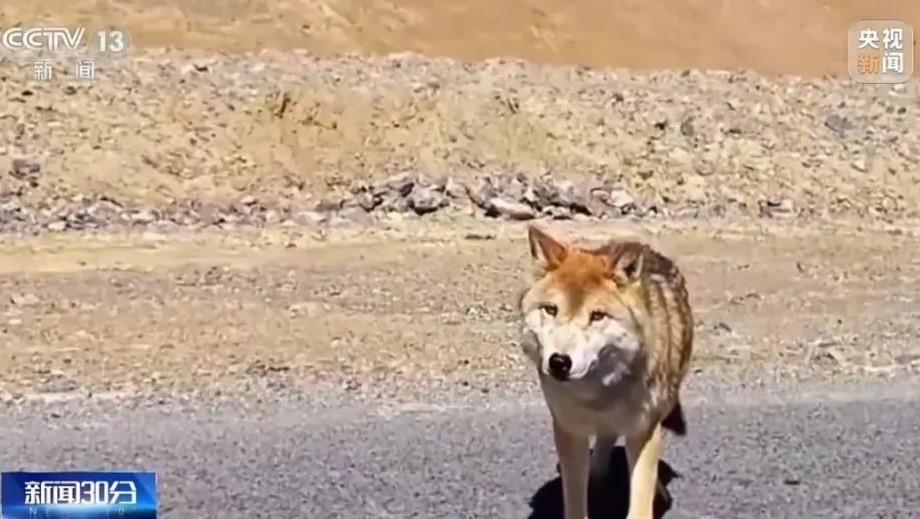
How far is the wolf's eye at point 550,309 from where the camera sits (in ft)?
16.6

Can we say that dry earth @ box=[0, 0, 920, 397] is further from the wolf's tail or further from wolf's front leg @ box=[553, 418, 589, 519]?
wolf's front leg @ box=[553, 418, 589, 519]

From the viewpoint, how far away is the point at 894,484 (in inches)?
263

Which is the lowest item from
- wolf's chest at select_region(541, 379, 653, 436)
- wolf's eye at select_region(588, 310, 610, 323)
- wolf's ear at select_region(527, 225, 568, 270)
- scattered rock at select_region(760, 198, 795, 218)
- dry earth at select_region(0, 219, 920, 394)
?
wolf's chest at select_region(541, 379, 653, 436)

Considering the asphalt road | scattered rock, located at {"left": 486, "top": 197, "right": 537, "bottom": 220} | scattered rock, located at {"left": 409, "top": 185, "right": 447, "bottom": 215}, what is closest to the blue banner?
the asphalt road

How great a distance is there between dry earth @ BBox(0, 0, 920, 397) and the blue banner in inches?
198

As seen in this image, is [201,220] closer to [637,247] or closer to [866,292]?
[866,292]

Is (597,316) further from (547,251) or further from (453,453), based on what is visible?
(453,453)

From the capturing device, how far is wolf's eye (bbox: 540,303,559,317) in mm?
5047

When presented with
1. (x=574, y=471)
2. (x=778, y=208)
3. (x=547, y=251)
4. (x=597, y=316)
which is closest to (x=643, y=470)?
(x=574, y=471)

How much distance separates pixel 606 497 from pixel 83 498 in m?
2.62

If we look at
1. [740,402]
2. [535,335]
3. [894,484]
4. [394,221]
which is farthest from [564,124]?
[535,335]

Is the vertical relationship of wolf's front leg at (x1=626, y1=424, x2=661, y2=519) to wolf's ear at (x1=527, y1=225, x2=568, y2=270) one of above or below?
below

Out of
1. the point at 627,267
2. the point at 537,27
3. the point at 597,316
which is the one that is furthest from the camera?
the point at 537,27

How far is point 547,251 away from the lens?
534cm
